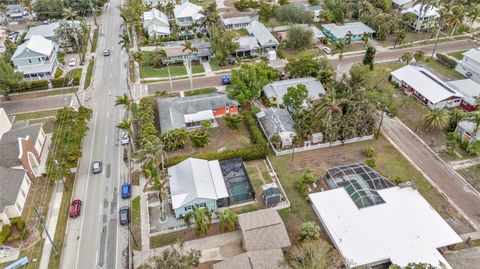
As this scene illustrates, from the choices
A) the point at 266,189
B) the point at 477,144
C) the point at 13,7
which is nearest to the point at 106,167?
the point at 266,189

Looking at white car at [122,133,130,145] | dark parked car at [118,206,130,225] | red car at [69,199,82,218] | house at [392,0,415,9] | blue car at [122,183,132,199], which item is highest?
house at [392,0,415,9]

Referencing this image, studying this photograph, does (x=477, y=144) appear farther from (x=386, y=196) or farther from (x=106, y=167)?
(x=106, y=167)

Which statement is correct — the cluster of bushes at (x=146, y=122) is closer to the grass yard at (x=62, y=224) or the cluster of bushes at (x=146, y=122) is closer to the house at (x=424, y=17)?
the grass yard at (x=62, y=224)

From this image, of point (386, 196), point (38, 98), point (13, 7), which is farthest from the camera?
point (13, 7)

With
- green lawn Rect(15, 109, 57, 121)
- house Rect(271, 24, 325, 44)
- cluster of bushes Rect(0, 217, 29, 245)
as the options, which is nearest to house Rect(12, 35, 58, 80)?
green lawn Rect(15, 109, 57, 121)

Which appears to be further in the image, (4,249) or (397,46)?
(397,46)

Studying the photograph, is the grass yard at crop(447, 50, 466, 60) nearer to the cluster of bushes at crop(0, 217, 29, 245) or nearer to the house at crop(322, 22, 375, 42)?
the house at crop(322, 22, 375, 42)
